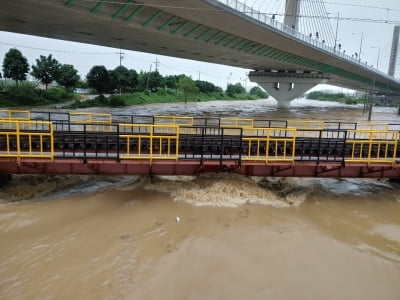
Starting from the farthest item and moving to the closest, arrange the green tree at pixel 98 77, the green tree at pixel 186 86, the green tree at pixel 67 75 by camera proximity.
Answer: the green tree at pixel 186 86 → the green tree at pixel 98 77 → the green tree at pixel 67 75

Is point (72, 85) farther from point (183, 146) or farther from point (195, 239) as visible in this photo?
point (195, 239)

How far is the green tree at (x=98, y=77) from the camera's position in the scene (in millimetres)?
52562

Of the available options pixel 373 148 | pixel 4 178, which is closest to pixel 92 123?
pixel 4 178

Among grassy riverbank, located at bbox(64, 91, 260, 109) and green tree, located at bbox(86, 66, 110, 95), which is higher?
green tree, located at bbox(86, 66, 110, 95)

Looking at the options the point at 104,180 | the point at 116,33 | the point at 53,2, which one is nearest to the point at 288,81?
the point at 116,33

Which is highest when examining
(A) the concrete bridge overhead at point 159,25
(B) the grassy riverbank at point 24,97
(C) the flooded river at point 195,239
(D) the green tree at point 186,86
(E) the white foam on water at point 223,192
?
(A) the concrete bridge overhead at point 159,25

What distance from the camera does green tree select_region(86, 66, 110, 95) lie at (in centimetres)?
5256

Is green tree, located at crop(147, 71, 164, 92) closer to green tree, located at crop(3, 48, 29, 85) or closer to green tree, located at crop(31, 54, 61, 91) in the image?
green tree, located at crop(31, 54, 61, 91)

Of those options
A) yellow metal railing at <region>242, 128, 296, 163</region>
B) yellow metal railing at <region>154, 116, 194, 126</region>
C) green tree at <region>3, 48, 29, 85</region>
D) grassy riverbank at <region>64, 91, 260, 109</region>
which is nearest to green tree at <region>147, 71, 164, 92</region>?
grassy riverbank at <region>64, 91, 260, 109</region>

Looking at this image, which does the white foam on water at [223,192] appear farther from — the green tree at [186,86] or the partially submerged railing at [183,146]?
the green tree at [186,86]

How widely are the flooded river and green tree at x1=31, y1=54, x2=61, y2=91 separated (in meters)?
42.9

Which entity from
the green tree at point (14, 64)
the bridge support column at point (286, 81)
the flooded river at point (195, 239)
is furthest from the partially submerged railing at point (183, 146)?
the bridge support column at point (286, 81)

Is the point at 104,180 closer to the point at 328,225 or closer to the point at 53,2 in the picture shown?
the point at 328,225

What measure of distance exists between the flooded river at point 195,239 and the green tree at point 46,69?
141ft
